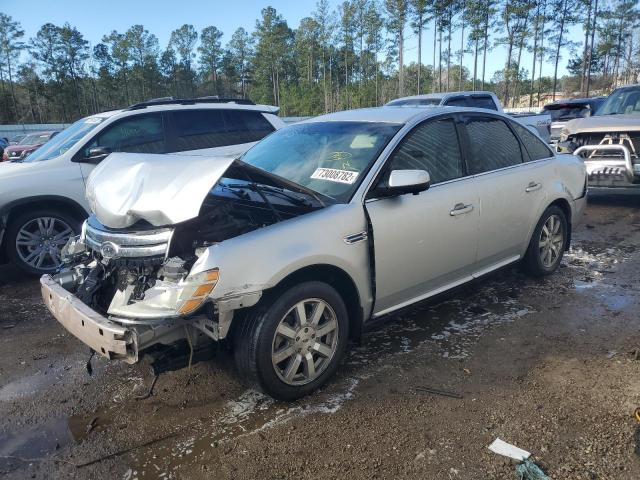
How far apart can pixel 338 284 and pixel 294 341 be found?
1.64 ft

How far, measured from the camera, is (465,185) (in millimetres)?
3910

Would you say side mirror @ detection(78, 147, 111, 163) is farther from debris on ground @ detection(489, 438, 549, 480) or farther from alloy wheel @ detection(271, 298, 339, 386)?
debris on ground @ detection(489, 438, 549, 480)

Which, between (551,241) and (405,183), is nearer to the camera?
(405,183)

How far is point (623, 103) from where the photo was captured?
912 centimetres

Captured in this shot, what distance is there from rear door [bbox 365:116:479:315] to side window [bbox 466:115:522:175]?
0.20 meters

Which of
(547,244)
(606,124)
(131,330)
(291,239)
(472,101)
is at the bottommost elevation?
(547,244)

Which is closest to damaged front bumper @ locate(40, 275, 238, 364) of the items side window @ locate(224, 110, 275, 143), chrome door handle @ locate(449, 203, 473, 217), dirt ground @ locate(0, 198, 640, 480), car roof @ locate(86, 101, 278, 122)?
dirt ground @ locate(0, 198, 640, 480)

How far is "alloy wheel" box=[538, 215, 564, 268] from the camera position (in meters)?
4.91

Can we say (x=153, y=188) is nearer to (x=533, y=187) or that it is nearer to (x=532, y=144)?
(x=533, y=187)

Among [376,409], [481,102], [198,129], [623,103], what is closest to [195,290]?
[376,409]

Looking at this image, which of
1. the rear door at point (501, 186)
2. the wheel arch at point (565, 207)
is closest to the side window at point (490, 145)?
the rear door at point (501, 186)

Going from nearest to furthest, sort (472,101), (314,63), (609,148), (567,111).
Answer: (609,148) < (472,101) < (567,111) < (314,63)

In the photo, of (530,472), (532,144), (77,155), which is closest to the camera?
(530,472)

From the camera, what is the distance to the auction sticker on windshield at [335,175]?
341 cm
